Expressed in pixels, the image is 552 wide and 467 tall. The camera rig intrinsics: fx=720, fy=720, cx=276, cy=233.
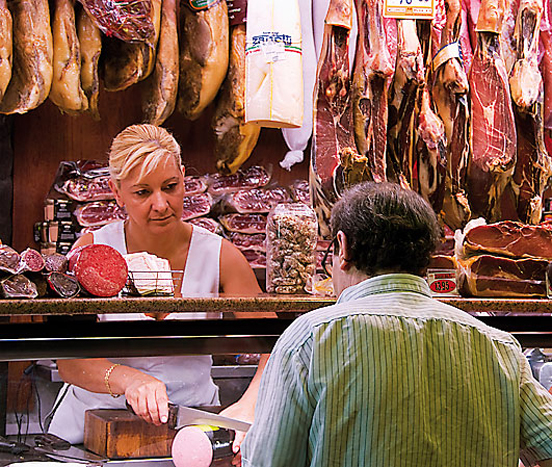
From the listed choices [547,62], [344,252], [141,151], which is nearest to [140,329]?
[344,252]

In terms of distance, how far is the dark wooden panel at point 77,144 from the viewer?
3.60m

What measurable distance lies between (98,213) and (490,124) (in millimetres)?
1875

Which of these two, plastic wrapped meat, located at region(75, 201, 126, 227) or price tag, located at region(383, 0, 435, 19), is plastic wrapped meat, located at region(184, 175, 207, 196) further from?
price tag, located at region(383, 0, 435, 19)

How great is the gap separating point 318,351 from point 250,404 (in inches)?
27.8

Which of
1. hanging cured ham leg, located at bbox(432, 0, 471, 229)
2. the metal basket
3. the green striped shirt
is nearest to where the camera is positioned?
the green striped shirt

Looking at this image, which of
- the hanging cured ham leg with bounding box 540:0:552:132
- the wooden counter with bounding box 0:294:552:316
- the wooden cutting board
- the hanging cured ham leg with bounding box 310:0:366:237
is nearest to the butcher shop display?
the wooden counter with bounding box 0:294:552:316

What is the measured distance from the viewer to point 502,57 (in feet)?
10.5

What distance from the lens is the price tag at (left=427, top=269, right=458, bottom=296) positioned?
2443 mm

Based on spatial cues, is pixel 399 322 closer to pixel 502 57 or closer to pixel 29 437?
pixel 29 437

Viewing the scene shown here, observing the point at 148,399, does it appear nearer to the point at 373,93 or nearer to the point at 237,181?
the point at 373,93

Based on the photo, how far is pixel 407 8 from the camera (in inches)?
115

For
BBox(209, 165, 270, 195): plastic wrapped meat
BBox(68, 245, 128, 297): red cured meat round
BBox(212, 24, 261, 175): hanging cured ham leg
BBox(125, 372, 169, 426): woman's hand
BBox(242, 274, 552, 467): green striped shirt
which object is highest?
BBox(212, 24, 261, 175): hanging cured ham leg

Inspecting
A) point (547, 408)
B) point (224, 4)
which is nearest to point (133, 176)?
point (224, 4)

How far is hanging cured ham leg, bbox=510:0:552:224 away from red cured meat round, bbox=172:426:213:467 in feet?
6.10
